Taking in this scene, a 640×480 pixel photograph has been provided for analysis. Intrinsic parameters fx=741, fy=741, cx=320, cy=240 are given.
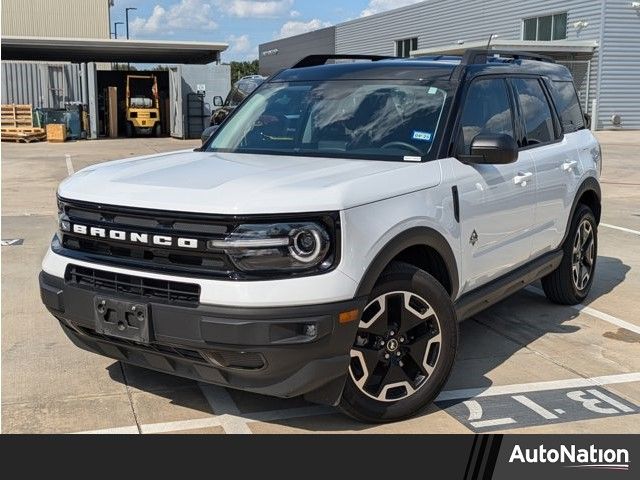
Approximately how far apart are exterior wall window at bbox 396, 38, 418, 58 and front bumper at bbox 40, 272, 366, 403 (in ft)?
137

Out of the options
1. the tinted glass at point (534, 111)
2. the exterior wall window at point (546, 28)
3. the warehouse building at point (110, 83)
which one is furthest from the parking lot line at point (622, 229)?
the exterior wall window at point (546, 28)

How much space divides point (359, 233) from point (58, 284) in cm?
158

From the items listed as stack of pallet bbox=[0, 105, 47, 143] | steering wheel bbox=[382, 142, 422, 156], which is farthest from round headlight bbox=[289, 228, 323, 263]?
stack of pallet bbox=[0, 105, 47, 143]

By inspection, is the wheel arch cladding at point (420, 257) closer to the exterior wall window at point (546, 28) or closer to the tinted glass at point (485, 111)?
the tinted glass at point (485, 111)

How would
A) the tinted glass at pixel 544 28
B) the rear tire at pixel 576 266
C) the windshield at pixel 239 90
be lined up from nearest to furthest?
the rear tire at pixel 576 266, the windshield at pixel 239 90, the tinted glass at pixel 544 28

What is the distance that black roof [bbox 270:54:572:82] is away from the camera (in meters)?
4.64

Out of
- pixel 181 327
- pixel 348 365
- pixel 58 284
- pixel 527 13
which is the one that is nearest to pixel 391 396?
pixel 348 365

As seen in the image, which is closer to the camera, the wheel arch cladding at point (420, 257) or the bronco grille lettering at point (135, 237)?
the bronco grille lettering at point (135, 237)

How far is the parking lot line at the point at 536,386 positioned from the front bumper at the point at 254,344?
3.36 feet

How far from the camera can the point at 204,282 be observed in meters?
3.32

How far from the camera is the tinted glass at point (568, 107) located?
595 centimetres

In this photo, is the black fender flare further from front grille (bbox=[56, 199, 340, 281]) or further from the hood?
front grille (bbox=[56, 199, 340, 281])

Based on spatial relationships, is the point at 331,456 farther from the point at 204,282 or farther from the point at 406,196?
the point at 406,196

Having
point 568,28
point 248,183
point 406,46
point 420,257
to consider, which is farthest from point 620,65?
point 248,183
